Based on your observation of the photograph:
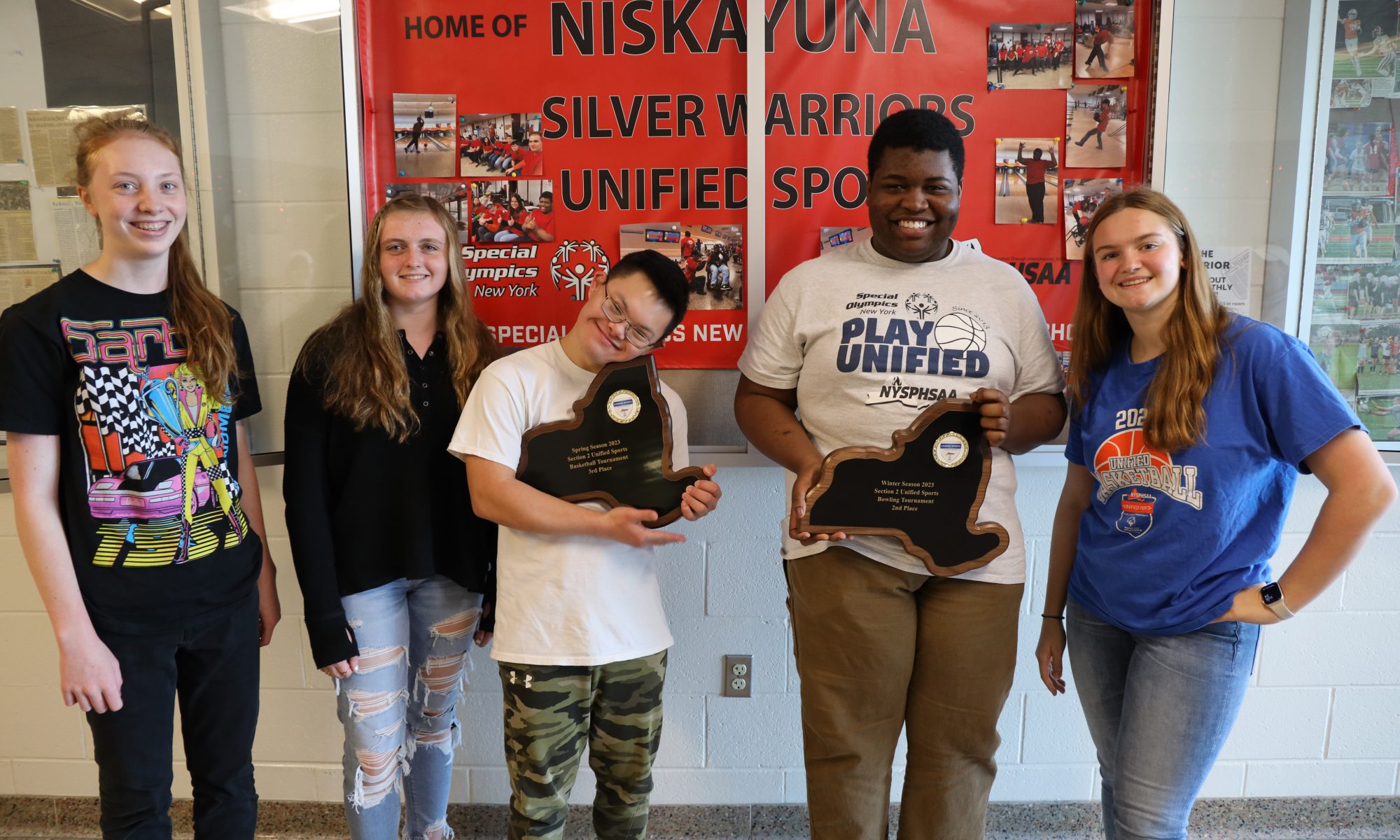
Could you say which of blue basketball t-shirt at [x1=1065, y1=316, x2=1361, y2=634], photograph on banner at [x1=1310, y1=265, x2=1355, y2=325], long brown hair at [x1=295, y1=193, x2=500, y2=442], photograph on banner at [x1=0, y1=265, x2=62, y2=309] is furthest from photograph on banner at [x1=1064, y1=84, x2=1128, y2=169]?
photograph on banner at [x1=0, y1=265, x2=62, y2=309]

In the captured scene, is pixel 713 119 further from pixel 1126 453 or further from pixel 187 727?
pixel 187 727

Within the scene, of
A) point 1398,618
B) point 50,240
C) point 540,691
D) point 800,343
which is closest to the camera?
point 540,691

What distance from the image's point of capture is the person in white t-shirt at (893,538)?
65.7 inches

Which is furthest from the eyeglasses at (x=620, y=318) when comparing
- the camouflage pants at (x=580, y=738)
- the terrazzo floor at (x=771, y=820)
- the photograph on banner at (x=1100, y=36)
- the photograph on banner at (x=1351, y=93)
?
the photograph on banner at (x=1351, y=93)

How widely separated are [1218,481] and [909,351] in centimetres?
59

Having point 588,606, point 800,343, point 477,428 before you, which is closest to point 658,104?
point 800,343

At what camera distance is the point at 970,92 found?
222 cm

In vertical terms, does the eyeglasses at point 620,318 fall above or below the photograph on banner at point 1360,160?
below

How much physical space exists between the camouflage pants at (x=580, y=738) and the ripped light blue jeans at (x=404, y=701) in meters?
0.30

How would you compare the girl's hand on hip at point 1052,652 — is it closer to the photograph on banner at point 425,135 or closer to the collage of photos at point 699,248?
the collage of photos at point 699,248

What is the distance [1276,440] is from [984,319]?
1.78 feet

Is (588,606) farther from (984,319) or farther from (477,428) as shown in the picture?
(984,319)

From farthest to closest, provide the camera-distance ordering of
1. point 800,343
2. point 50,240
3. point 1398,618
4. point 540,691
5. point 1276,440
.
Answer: point 1398,618, point 50,240, point 800,343, point 540,691, point 1276,440

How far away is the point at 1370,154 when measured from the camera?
2.29 meters
